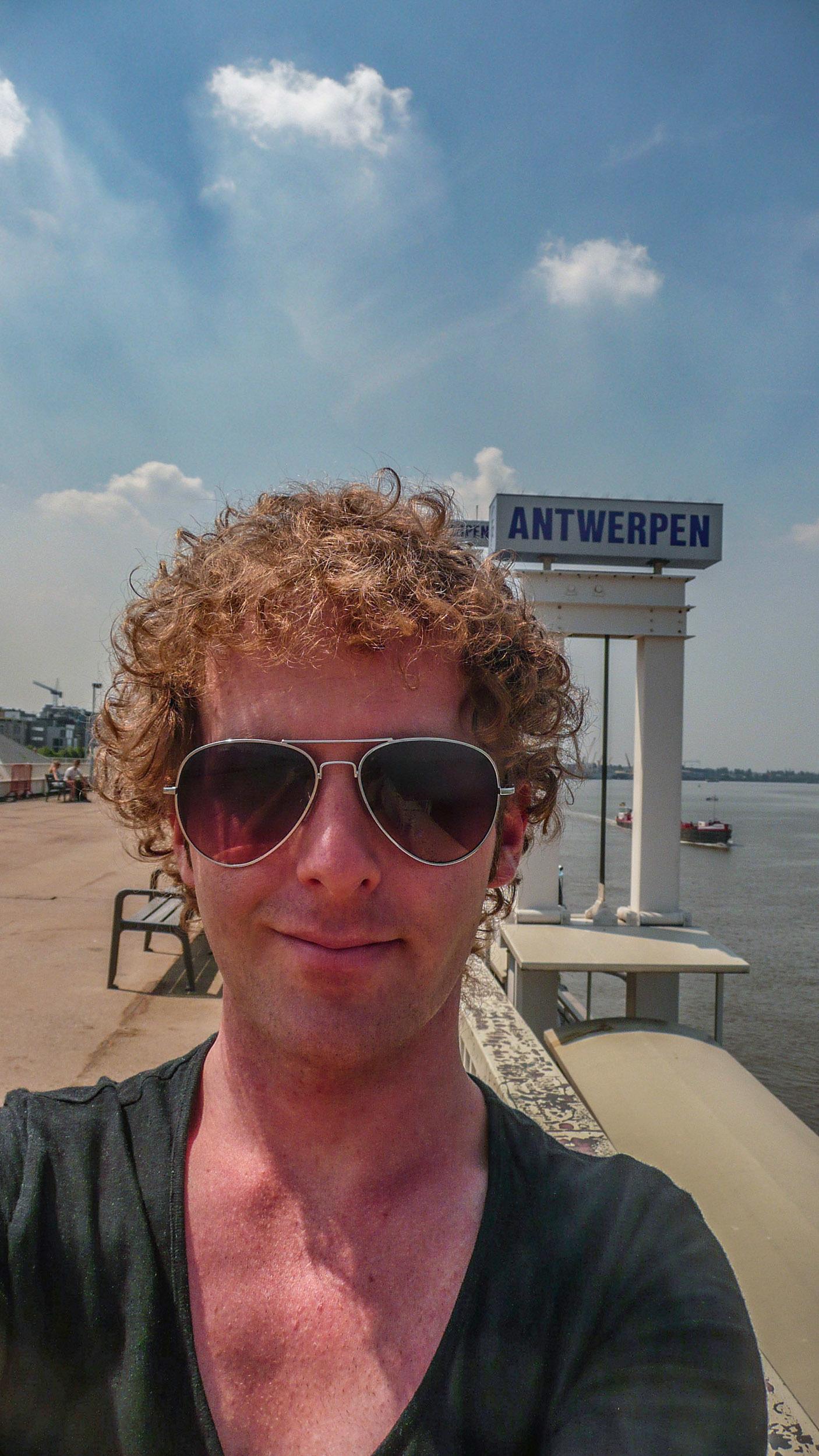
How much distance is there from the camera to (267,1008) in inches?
43.8

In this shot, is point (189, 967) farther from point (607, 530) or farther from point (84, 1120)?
point (84, 1120)

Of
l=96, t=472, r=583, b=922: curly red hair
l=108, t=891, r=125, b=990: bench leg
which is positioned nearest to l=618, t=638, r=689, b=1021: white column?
l=108, t=891, r=125, b=990: bench leg

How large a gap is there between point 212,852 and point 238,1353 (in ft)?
2.20

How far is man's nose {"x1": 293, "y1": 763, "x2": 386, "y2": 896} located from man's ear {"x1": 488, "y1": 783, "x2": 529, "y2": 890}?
38 centimetres

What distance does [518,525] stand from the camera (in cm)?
627

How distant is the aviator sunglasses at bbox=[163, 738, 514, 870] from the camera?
45.5 inches

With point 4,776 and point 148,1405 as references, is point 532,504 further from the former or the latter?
point 4,776

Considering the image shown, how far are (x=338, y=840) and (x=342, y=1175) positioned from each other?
1.69 ft

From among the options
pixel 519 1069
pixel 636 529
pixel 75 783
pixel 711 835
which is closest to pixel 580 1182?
pixel 519 1069

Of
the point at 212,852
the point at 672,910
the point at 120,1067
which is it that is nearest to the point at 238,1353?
the point at 212,852

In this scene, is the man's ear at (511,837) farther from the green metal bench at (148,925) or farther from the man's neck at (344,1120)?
the green metal bench at (148,925)

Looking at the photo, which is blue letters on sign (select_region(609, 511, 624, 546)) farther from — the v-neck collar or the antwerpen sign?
the v-neck collar

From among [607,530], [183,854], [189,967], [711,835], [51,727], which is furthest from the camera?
[51,727]

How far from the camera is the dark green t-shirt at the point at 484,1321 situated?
3.06 feet
